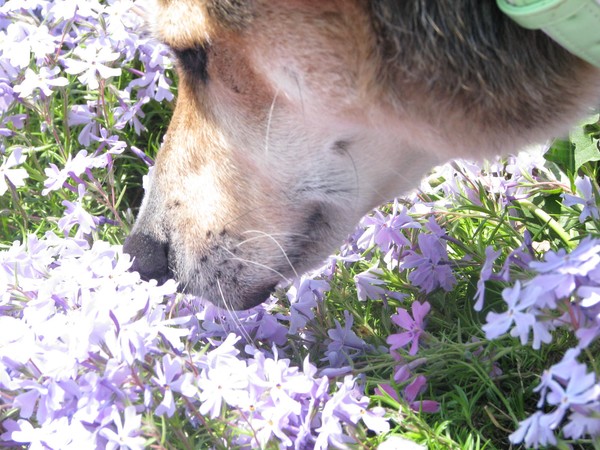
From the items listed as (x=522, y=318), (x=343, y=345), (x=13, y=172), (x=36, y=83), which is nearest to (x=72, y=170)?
(x=13, y=172)

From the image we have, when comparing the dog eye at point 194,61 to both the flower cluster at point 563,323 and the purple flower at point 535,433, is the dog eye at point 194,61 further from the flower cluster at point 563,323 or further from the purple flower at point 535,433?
the purple flower at point 535,433

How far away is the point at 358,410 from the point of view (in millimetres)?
2342

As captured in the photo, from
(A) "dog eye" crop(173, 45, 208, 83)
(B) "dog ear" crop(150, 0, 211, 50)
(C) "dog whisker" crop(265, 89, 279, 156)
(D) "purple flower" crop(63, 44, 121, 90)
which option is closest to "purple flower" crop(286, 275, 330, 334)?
(C) "dog whisker" crop(265, 89, 279, 156)

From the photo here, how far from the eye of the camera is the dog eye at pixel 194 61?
2.65 meters

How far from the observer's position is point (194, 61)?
2709 mm

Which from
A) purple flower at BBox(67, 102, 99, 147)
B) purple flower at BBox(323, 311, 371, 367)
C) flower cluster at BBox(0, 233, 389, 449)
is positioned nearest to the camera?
flower cluster at BBox(0, 233, 389, 449)

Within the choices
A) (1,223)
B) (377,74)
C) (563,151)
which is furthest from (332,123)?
(1,223)

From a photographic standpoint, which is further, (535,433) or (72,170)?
(72,170)

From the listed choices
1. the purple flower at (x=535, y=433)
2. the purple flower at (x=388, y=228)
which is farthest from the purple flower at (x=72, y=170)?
the purple flower at (x=535, y=433)

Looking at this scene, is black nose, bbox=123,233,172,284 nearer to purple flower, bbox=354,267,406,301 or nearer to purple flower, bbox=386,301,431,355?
purple flower, bbox=354,267,406,301

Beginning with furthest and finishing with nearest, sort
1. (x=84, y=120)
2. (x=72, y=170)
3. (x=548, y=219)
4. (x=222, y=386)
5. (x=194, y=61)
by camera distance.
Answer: (x=84, y=120), (x=72, y=170), (x=548, y=219), (x=194, y=61), (x=222, y=386)

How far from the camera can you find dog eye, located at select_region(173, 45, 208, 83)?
265cm

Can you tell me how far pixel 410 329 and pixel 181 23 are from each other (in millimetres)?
1102

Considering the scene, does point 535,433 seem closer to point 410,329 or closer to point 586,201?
point 410,329
